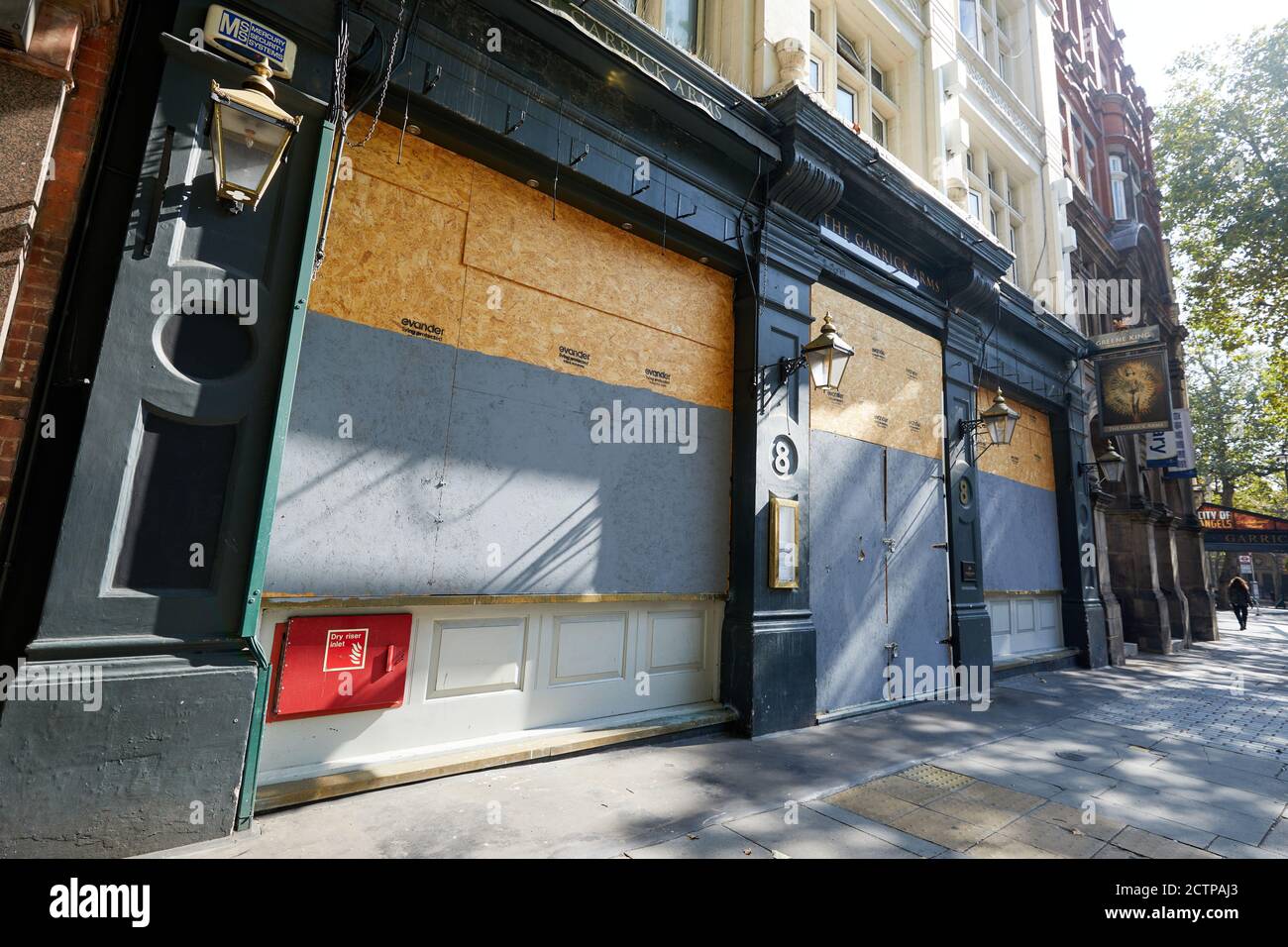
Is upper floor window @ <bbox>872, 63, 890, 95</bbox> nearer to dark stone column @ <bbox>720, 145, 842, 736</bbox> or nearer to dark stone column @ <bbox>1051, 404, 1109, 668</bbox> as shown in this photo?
dark stone column @ <bbox>720, 145, 842, 736</bbox>

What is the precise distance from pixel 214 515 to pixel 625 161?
440 cm

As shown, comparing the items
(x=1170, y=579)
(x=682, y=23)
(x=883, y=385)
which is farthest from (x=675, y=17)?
(x=1170, y=579)

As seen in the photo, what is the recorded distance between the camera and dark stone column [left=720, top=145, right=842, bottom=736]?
5809 mm

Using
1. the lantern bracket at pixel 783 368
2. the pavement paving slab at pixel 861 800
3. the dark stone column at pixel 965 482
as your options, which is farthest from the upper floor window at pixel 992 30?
the pavement paving slab at pixel 861 800

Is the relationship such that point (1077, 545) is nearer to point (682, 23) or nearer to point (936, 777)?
point (936, 777)

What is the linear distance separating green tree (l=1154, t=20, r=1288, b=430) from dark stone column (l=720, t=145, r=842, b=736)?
1794cm

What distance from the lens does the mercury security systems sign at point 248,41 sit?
3492 mm

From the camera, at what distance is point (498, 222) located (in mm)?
4898

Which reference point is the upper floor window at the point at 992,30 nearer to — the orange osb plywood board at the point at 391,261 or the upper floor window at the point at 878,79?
the upper floor window at the point at 878,79

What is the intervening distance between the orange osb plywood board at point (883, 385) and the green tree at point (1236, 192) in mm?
15212

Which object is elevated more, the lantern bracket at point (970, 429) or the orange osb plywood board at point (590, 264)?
the orange osb plywood board at point (590, 264)

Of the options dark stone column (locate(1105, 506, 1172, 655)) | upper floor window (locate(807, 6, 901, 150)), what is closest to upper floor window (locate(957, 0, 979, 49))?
upper floor window (locate(807, 6, 901, 150))
